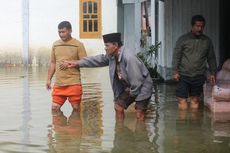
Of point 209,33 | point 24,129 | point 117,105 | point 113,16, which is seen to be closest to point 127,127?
point 117,105

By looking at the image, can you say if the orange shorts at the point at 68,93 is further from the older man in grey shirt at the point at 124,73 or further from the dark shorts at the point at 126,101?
the dark shorts at the point at 126,101

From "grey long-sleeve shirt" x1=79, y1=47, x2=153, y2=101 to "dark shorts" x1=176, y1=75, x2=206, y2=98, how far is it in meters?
1.65

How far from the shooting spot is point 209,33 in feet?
45.0

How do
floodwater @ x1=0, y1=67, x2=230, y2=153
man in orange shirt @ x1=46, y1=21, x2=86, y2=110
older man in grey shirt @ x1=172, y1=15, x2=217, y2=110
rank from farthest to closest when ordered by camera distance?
1. older man in grey shirt @ x1=172, y1=15, x2=217, y2=110
2. man in orange shirt @ x1=46, y1=21, x2=86, y2=110
3. floodwater @ x1=0, y1=67, x2=230, y2=153

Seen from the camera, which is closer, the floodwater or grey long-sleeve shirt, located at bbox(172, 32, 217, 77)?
the floodwater

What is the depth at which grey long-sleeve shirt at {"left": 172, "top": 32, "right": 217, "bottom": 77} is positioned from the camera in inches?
371

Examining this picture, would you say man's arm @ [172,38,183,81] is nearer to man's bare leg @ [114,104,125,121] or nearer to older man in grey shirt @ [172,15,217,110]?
older man in grey shirt @ [172,15,217,110]

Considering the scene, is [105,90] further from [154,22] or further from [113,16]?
[113,16]

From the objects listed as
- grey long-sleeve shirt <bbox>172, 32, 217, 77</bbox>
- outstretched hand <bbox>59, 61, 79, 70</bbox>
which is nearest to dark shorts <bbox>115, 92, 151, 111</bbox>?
outstretched hand <bbox>59, 61, 79, 70</bbox>

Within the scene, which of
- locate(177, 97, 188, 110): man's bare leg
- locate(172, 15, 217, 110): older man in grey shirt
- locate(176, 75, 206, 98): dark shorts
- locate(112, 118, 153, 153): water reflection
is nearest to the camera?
locate(112, 118, 153, 153): water reflection

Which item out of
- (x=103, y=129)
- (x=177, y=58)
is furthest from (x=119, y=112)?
(x=177, y=58)

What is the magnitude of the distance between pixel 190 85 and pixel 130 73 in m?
2.12

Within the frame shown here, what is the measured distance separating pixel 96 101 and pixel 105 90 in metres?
2.27

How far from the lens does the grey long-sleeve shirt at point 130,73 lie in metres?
7.86
